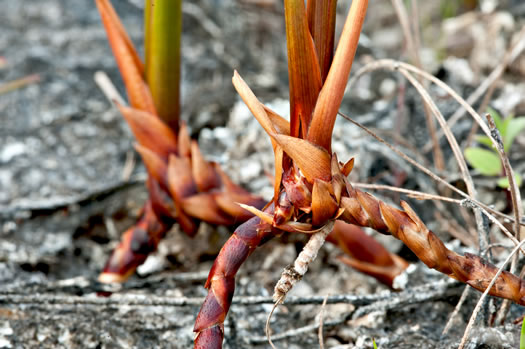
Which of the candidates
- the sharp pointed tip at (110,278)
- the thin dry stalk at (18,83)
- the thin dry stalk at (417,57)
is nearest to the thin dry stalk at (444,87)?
the thin dry stalk at (417,57)

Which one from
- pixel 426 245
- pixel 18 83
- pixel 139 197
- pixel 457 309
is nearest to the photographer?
pixel 426 245

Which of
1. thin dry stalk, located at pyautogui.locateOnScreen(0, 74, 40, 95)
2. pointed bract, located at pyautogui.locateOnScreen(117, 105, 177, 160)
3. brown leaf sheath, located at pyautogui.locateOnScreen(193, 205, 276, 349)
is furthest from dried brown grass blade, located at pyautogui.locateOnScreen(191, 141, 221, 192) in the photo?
thin dry stalk, located at pyautogui.locateOnScreen(0, 74, 40, 95)

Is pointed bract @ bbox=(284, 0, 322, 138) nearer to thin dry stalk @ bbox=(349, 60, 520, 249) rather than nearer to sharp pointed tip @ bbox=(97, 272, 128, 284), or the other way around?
thin dry stalk @ bbox=(349, 60, 520, 249)

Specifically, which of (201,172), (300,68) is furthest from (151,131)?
(300,68)

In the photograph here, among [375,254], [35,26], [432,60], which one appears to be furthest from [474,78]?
[35,26]

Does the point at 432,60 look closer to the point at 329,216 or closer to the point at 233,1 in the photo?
the point at 233,1

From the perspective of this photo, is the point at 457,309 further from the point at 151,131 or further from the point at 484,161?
the point at 151,131
